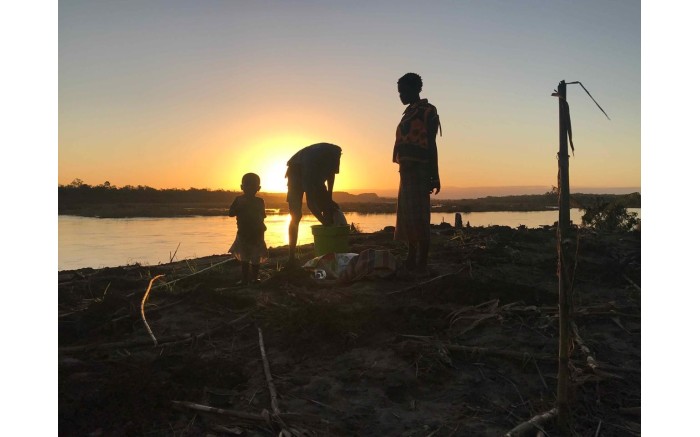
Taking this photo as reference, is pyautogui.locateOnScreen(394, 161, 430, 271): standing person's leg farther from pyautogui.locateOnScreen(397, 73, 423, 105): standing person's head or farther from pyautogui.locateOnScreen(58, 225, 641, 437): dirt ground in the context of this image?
pyautogui.locateOnScreen(397, 73, 423, 105): standing person's head

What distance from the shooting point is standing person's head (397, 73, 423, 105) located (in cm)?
589

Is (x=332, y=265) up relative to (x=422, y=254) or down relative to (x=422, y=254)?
down

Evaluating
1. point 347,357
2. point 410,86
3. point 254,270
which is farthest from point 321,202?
point 347,357

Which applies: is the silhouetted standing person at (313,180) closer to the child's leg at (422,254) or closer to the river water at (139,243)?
the child's leg at (422,254)

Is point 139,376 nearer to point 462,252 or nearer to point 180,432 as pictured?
point 180,432

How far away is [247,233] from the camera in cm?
612

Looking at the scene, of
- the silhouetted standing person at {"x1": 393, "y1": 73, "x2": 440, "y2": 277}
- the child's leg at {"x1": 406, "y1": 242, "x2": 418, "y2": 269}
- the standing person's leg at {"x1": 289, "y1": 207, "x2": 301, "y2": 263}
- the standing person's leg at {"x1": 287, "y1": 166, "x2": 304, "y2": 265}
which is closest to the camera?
the silhouetted standing person at {"x1": 393, "y1": 73, "x2": 440, "y2": 277}

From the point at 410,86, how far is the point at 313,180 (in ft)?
6.31

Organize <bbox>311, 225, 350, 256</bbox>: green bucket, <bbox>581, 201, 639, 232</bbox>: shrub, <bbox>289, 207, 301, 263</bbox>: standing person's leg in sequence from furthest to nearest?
<bbox>581, 201, 639, 232</bbox>: shrub → <bbox>311, 225, 350, 256</bbox>: green bucket → <bbox>289, 207, 301, 263</bbox>: standing person's leg

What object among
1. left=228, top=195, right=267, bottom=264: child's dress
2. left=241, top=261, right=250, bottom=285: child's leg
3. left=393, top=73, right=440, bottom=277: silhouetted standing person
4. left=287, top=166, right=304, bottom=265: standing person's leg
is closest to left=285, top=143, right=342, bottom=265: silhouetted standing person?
left=287, top=166, right=304, bottom=265: standing person's leg

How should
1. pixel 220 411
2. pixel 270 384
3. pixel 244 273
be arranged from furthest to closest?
pixel 244 273 < pixel 270 384 < pixel 220 411

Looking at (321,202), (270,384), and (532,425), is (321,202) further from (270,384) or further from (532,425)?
(532,425)

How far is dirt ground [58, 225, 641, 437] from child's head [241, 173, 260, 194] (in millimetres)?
1185

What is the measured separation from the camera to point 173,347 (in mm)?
3844
